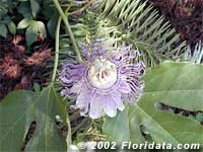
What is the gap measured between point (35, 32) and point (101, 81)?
0.36m

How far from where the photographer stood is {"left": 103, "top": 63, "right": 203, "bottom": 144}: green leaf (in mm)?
767

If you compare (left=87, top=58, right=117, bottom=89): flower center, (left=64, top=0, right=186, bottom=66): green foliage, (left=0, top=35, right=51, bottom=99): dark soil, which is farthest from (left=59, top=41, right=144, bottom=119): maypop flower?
(left=0, top=35, right=51, bottom=99): dark soil

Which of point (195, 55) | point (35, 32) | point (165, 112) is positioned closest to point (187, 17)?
point (195, 55)

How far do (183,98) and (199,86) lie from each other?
0.08 ft

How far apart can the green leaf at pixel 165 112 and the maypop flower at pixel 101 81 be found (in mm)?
17

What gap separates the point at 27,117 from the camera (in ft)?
2.55

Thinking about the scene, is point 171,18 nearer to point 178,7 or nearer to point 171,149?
point 178,7

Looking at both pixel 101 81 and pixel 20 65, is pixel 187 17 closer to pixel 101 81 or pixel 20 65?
pixel 20 65

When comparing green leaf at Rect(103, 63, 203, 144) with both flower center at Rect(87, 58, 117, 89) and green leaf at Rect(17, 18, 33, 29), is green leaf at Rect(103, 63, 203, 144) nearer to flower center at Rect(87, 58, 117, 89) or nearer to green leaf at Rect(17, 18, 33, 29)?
flower center at Rect(87, 58, 117, 89)

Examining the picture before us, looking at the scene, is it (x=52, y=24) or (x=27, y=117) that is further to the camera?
(x=52, y=24)

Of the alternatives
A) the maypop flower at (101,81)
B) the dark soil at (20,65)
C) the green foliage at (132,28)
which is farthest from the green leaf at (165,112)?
the dark soil at (20,65)

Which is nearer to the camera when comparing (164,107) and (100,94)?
(100,94)

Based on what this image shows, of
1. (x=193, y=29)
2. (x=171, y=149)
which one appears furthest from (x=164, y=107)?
(x=171, y=149)

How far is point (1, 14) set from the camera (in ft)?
3.53
